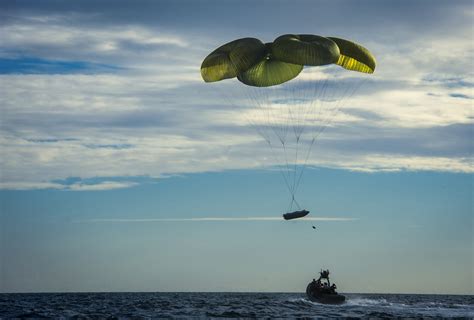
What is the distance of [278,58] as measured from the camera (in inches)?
1336

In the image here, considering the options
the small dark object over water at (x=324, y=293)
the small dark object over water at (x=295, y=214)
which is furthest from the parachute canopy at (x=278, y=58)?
the small dark object over water at (x=324, y=293)

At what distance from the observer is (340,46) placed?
36531 mm

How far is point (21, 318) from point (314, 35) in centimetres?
3153

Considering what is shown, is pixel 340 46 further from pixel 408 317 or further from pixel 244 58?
pixel 408 317

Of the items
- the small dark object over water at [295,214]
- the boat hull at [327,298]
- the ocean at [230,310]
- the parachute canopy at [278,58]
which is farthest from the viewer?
the boat hull at [327,298]

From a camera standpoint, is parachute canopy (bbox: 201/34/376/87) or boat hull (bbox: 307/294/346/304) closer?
parachute canopy (bbox: 201/34/376/87)

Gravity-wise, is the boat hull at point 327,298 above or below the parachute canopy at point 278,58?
below

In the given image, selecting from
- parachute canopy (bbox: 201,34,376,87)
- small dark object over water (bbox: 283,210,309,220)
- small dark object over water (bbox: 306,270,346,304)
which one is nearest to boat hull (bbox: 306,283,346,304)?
small dark object over water (bbox: 306,270,346,304)

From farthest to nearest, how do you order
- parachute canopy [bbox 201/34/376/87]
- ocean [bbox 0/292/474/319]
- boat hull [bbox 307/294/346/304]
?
boat hull [bbox 307/294/346/304] < ocean [bbox 0/292/474/319] < parachute canopy [bbox 201/34/376/87]

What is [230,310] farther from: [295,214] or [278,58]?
[278,58]

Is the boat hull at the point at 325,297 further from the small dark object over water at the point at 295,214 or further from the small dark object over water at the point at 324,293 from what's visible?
the small dark object over water at the point at 295,214

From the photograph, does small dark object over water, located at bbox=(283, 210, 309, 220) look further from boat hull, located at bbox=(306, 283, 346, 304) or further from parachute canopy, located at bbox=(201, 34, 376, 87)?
boat hull, located at bbox=(306, 283, 346, 304)

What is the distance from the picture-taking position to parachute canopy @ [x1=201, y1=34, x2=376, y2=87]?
33.0m

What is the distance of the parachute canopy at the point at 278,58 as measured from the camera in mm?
33000
